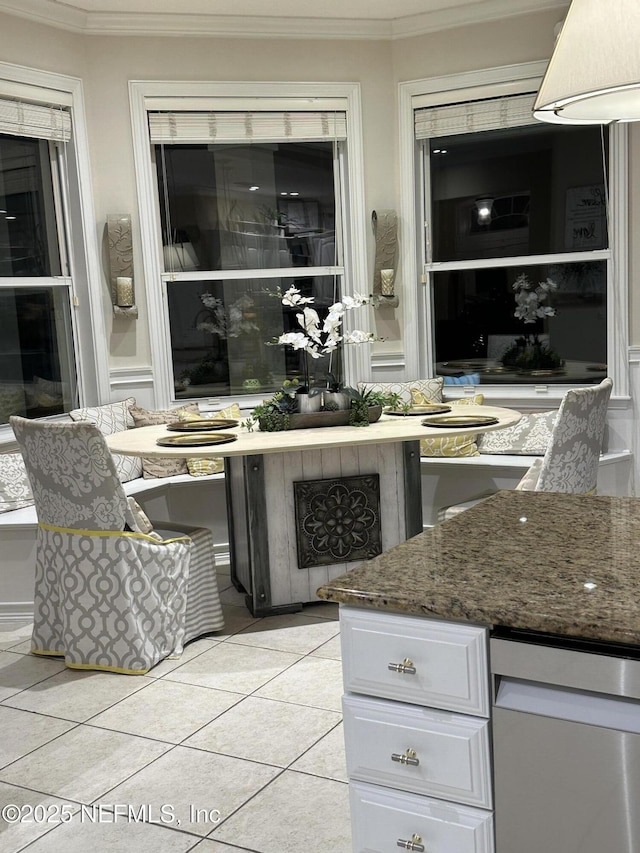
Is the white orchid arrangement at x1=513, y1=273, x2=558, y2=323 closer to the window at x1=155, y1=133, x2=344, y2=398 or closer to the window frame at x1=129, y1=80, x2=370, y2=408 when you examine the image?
the window frame at x1=129, y1=80, x2=370, y2=408

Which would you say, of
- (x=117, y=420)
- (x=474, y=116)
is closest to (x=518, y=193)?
(x=474, y=116)

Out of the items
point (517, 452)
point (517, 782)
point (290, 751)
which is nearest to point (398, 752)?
point (517, 782)

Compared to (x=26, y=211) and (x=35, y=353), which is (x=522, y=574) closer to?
(x=35, y=353)

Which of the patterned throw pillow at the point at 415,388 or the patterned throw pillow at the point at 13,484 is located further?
the patterned throw pillow at the point at 415,388

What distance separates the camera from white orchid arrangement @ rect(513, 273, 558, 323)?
544cm

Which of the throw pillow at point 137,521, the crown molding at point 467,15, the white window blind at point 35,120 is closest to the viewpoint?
the throw pillow at point 137,521

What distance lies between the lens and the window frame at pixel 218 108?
5234 mm

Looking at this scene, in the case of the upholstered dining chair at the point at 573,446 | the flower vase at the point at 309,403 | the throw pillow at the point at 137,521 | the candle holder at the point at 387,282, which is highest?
the candle holder at the point at 387,282

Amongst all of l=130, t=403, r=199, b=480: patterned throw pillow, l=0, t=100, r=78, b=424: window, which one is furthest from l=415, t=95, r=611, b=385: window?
l=0, t=100, r=78, b=424: window

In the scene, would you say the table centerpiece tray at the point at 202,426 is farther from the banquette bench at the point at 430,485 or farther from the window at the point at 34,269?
the window at the point at 34,269

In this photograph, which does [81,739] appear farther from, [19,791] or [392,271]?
[392,271]

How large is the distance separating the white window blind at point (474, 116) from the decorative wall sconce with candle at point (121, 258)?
1.96 m

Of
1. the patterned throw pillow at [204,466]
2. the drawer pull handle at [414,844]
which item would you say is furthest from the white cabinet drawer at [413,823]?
the patterned throw pillow at [204,466]

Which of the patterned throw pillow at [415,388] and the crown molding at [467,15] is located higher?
the crown molding at [467,15]
